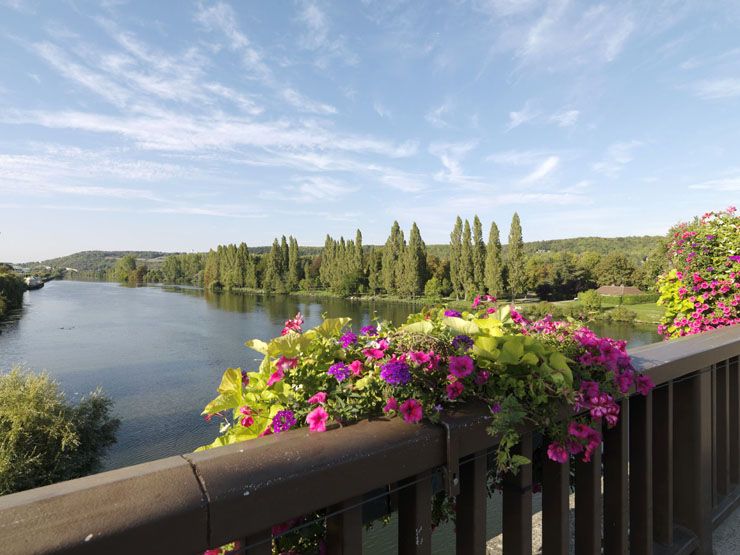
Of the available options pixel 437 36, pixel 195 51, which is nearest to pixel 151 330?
pixel 195 51

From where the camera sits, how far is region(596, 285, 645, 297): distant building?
1769 inches

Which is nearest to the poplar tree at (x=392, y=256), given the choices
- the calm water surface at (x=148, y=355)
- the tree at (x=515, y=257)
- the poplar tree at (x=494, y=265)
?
the calm water surface at (x=148, y=355)

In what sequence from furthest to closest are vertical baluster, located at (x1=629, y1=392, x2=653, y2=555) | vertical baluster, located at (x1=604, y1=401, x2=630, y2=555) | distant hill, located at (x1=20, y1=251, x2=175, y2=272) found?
distant hill, located at (x1=20, y1=251, x2=175, y2=272) < vertical baluster, located at (x1=629, y1=392, x2=653, y2=555) < vertical baluster, located at (x1=604, y1=401, x2=630, y2=555)

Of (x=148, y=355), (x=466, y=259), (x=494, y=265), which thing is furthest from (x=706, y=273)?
(x=466, y=259)

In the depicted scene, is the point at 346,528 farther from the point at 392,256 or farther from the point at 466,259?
the point at 392,256

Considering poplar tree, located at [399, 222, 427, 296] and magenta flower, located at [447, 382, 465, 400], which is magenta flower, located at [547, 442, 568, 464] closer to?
magenta flower, located at [447, 382, 465, 400]

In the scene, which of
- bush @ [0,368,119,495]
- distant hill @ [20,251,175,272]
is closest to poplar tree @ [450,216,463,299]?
bush @ [0,368,119,495]

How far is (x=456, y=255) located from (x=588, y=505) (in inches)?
1758

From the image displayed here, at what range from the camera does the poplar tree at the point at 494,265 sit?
1577 inches

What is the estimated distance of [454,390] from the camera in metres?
0.98

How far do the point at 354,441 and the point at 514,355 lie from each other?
0.46 metres

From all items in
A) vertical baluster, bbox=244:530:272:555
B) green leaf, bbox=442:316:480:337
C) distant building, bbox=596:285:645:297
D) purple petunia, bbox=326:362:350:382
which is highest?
green leaf, bbox=442:316:480:337

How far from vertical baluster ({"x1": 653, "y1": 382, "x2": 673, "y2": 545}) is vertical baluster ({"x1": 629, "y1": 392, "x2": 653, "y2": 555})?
0.17m

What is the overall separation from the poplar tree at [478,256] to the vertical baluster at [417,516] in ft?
137
